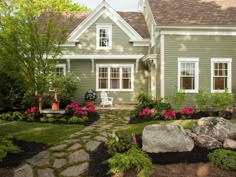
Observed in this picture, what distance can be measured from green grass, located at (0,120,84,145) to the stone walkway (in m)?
0.40

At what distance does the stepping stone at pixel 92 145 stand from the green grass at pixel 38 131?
38.0 inches

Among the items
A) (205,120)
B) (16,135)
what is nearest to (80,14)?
(16,135)

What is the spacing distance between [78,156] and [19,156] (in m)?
1.31

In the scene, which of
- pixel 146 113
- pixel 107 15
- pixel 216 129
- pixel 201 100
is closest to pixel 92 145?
pixel 216 129

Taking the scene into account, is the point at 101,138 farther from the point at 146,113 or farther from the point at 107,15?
the point at 107,15

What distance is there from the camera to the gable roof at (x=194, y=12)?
14414 mm

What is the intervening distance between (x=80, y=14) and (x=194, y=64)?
10732 millimetres

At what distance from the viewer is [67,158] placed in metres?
6.12

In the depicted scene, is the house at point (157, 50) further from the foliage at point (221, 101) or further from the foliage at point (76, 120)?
the foliage at point (76, 120)

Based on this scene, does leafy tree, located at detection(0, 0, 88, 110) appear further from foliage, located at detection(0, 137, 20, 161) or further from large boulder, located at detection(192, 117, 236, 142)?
large boulder, located at detection(192, 117, 236, 142)

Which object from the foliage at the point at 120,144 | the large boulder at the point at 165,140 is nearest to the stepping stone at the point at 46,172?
the foliage at the point at 120,144

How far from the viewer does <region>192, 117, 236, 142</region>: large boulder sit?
6852 mm

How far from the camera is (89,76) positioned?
18156 millimetres

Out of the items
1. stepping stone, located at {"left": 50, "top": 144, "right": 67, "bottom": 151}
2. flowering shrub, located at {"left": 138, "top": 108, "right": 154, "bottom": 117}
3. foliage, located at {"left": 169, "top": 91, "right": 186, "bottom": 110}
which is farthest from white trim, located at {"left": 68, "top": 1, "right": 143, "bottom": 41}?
stepping stone, located at {"left": 50, "top": 144, "right": 67, "bottom": 151}
